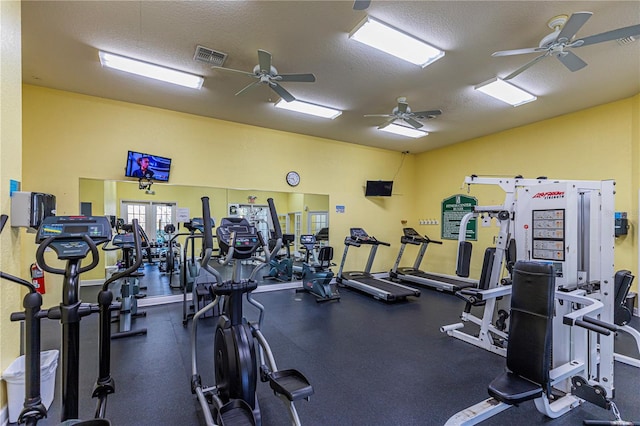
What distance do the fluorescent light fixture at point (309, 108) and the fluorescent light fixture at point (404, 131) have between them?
4.07 feet

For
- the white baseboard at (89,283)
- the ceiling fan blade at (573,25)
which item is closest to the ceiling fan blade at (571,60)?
the ceiling fan blade at (573,25)

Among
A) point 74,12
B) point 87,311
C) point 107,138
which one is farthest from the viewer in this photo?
point 107,138

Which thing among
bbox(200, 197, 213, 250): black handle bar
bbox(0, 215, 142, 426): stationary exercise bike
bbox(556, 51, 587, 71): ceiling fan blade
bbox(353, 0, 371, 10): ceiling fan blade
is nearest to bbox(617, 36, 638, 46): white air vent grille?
bbox(556, 51, 587, 71): ceiling fan blade

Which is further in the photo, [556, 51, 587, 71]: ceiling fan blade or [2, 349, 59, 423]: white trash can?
[556, 51, 587, 71]: ceiling fan blade

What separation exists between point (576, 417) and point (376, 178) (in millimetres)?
6049

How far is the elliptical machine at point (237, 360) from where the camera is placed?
1.82m

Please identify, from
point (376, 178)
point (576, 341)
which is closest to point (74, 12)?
point (576, 341)

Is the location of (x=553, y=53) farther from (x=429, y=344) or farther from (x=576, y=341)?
(x=429, y=344)

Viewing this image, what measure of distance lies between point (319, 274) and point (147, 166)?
3.55m

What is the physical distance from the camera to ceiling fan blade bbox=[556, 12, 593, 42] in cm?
230

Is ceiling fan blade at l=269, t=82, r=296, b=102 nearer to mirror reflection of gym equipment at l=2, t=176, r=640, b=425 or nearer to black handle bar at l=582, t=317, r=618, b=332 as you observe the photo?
mirror reflection of gym equipment at l=2, t=176, r=640, b=425

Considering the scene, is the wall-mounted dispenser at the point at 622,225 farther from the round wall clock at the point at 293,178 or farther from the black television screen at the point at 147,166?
the black television screen at the point at 147,166

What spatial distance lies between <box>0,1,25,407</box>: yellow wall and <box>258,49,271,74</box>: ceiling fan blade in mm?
1905

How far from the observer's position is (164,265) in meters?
5.81
